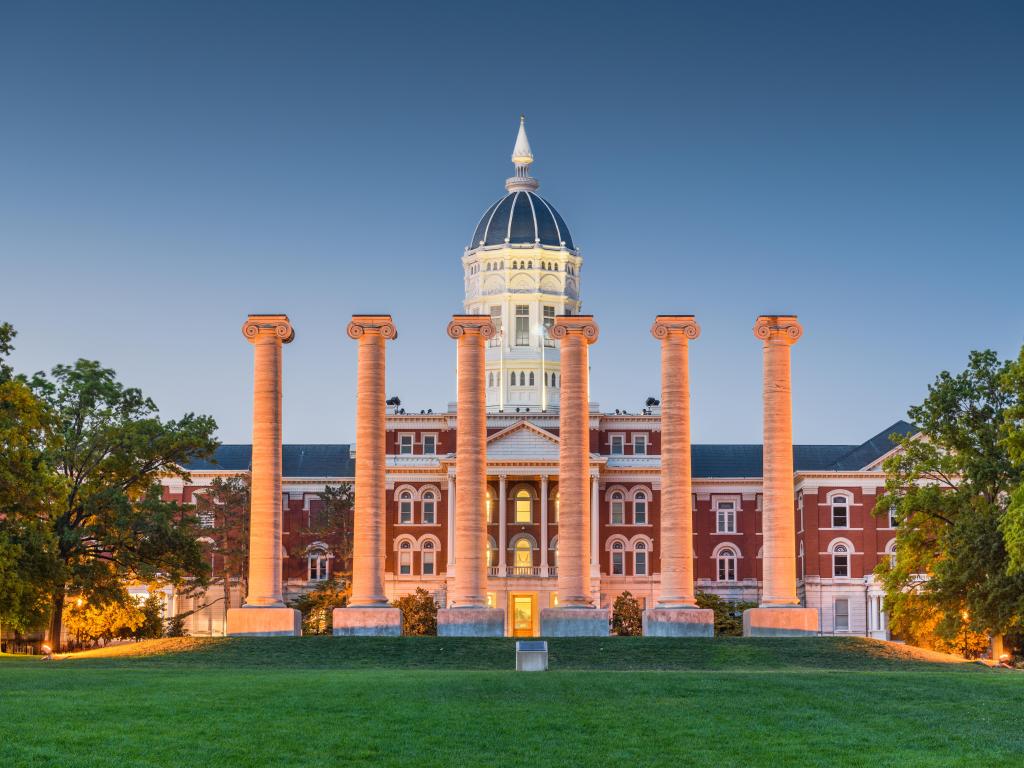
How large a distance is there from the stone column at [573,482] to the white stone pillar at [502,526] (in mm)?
45105

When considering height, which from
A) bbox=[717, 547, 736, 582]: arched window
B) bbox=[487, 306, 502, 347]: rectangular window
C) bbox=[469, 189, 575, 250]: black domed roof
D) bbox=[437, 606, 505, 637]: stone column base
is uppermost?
bbox=[469, 189, 575, 250]: black domed roof

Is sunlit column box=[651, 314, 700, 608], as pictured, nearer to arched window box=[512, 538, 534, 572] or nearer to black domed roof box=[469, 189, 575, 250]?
arched window box=[512, 538, 534, 572]

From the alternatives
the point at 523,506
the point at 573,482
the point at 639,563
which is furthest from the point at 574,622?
the point at 639,563

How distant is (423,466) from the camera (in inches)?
4948

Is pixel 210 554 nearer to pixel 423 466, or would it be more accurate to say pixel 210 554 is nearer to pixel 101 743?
pixel 423 466

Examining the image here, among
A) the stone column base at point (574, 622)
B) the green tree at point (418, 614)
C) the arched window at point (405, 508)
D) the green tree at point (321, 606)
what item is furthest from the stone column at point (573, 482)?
the arched window at point (405, 508)

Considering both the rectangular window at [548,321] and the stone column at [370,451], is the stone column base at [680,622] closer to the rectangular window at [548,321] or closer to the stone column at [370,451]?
the stone column at [370,451]

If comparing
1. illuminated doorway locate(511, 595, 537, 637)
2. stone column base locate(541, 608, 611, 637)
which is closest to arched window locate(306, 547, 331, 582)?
illuminated doorway locate(511, 595, 537, 637)

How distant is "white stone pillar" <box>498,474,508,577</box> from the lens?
12188cm

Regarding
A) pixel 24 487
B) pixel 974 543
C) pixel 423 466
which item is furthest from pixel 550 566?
pixel 24 487

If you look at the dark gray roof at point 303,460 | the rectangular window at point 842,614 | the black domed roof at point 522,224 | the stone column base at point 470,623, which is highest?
the black domed roof at point 522,224

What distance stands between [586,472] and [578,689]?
31937 mm

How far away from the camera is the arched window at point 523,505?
125062mm

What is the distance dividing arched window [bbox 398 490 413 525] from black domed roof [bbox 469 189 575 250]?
30.5 meters
